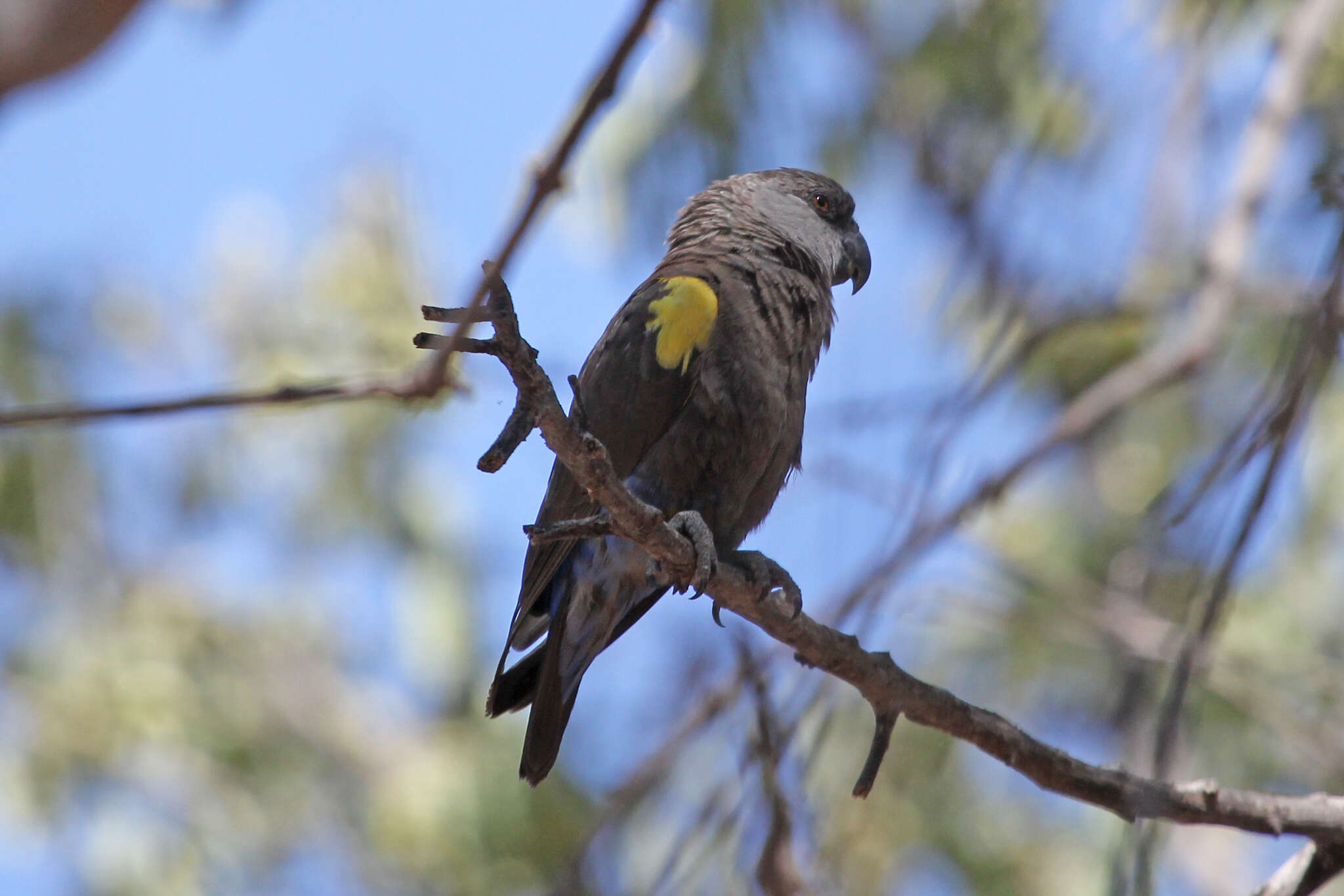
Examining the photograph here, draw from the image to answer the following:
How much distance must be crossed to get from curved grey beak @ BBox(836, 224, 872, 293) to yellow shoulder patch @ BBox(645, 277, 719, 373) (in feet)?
3.44

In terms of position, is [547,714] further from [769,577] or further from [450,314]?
[450,314]

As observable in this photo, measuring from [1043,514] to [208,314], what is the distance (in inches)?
231

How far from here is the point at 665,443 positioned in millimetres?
3115

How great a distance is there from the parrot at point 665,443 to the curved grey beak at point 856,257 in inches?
27.5

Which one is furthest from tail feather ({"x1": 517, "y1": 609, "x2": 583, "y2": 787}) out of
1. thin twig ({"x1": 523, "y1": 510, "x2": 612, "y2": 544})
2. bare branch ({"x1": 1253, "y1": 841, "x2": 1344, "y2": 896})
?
bare branch ({"x1": 1253, "y1": 841, "x2": 1344, "y2": 896})

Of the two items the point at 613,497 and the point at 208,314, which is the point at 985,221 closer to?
the point at 613,497

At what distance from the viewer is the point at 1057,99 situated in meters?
3.93

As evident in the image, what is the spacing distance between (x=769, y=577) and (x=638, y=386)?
0.59 m

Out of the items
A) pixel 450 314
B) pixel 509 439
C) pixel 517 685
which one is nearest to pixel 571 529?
pixel 509 439

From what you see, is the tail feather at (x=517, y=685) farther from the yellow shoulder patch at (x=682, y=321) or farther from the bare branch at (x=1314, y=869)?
the bare branch at (x=1314, y=869)

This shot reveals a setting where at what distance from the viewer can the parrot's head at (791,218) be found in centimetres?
371

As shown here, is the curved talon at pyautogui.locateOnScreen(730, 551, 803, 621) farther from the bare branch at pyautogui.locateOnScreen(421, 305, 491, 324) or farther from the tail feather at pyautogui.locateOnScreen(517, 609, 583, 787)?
the bare branch at pyautogui.locateOnScreen(421, 305, 491, 324)

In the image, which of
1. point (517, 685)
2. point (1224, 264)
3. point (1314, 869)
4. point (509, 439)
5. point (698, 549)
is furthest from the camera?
point (1224, 264)

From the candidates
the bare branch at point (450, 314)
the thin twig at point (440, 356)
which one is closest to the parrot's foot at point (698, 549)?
the bare branch at point (450, 314)
